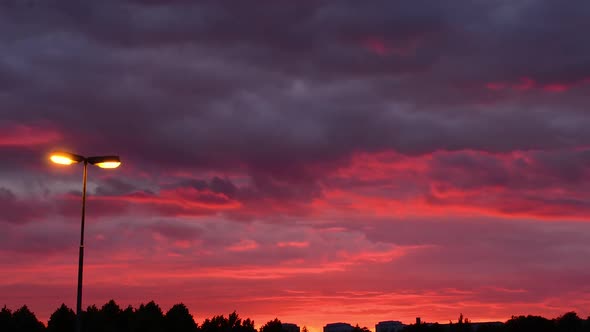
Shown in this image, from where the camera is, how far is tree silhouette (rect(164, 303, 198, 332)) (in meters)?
122

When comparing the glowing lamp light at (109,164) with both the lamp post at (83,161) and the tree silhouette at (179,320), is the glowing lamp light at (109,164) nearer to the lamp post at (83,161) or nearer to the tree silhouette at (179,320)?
the lamp post at (83,161)

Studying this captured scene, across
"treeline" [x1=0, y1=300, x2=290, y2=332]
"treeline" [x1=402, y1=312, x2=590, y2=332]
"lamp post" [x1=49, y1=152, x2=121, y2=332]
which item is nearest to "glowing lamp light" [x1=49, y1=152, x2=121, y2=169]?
"lamp post" [x1=49, y1=152, x2=121, y2=332]

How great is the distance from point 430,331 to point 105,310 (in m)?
Result: 51.8

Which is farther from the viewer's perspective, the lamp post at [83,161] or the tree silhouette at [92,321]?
the tree silhouette at [92,321]

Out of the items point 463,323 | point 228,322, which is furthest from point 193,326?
point 463,323

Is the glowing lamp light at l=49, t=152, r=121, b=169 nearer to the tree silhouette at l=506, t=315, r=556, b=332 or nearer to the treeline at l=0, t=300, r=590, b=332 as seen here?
the treeline at l=0, t=300, r=590, b=332

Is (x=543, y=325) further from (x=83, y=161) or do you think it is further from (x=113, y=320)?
(x=83, y=161)

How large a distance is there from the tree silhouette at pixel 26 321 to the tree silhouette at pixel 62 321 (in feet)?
4.42

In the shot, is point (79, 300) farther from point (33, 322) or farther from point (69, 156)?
point (33, 322)

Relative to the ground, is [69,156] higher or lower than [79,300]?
higher

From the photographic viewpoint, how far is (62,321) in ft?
369

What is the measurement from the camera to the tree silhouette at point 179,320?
402 ft

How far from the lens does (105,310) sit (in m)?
123

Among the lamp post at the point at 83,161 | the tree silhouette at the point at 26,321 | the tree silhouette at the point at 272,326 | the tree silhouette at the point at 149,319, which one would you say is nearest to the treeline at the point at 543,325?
the tree silhouette at the point at 272,326
